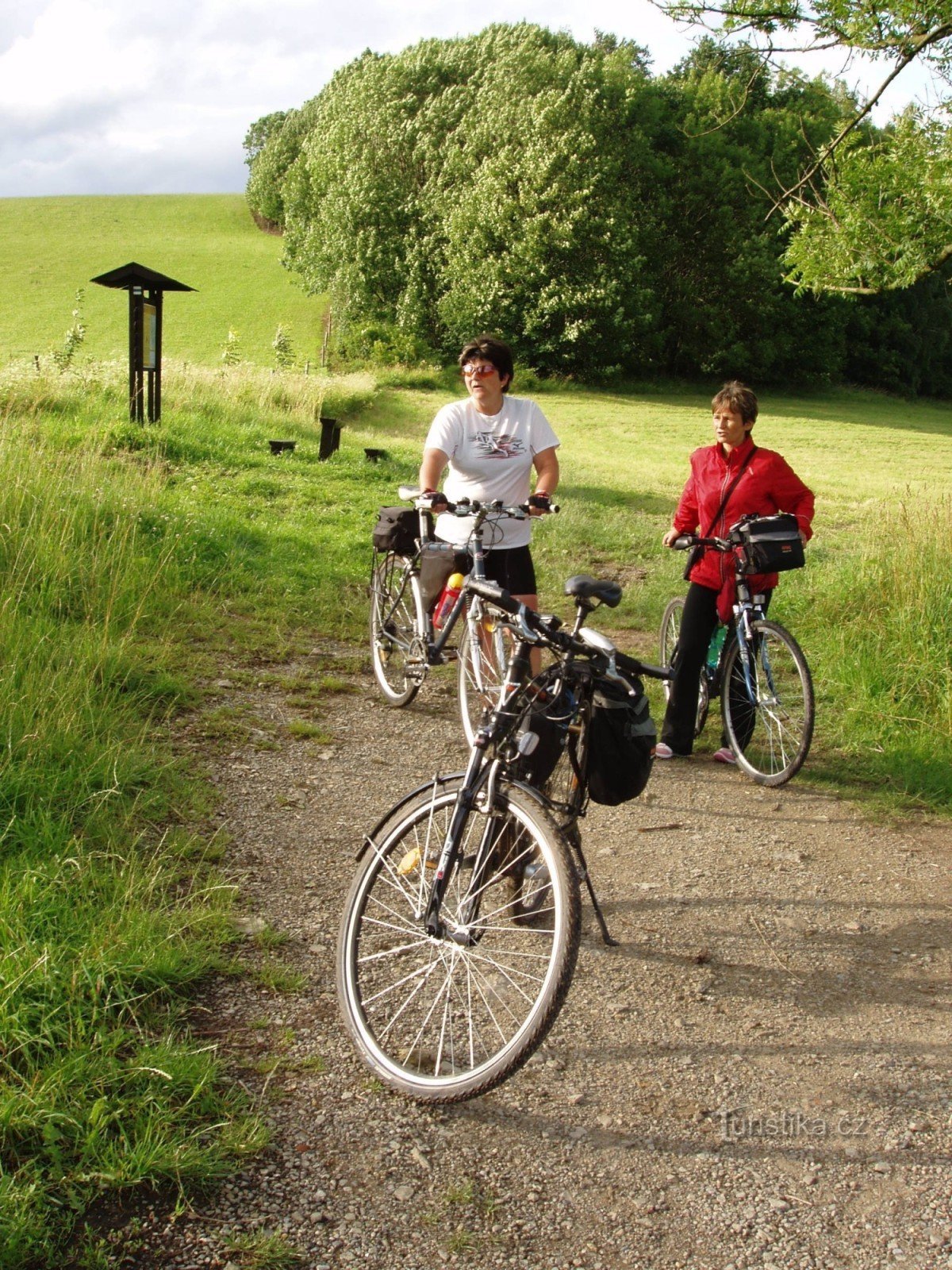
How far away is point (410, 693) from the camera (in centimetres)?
727

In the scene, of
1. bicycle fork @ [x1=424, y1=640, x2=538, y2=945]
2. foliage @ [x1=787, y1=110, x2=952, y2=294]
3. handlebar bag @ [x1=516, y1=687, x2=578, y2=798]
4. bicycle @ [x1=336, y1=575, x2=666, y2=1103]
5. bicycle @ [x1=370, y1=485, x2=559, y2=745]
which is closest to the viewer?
bicycle @ [x1=336, y1=575, x2=666, y2=1103]

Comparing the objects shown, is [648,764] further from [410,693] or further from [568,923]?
[410,693]

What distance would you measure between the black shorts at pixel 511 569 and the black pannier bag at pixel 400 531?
944 mm


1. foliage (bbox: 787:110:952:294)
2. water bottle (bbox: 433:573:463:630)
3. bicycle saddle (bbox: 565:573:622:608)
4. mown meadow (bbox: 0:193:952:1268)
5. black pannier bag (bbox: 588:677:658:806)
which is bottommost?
mown meadow (bbox: 0:193:952:1268)

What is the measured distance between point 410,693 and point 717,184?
41.0 meters

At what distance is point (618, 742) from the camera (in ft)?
12.4

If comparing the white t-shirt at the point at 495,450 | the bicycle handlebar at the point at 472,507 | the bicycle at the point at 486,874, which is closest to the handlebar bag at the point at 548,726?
the bicycle at the point at 486,874

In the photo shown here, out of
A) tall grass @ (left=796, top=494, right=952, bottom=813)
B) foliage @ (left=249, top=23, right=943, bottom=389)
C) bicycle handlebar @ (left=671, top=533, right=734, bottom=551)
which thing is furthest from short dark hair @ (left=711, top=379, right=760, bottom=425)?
foliage @ (left=249, top=23, right=943, bottom=389)

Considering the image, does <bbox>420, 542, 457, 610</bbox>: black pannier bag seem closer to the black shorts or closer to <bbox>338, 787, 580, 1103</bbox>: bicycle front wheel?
the black shorts

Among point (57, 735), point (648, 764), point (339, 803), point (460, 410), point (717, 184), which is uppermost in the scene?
point (717, 184)

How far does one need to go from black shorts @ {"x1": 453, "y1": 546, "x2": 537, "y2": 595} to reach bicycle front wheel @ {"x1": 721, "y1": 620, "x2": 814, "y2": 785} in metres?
1.23

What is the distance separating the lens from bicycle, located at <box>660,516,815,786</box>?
6230mm

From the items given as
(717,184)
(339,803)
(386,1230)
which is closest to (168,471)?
(339,803)

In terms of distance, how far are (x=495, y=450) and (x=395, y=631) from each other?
172 centimetres
